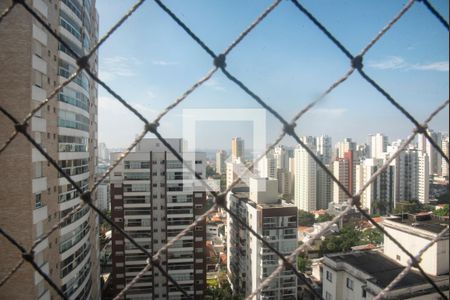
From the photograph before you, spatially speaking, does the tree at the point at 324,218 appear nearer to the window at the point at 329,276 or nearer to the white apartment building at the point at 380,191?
the white apartment building at the point at 380,191

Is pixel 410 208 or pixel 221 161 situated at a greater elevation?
pixel 221 161

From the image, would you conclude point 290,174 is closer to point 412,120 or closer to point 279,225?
point 279,225

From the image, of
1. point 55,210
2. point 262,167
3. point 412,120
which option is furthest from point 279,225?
point 262,167

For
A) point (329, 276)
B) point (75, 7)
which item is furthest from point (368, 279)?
point (75, 7)

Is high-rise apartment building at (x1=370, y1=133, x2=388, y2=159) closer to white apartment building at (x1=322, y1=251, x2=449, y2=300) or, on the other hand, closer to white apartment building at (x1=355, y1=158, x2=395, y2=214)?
white apartment building at (x1=355, y1=158, x2=395, y2=214)

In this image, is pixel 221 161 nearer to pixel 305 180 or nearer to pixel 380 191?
pixel 305 180

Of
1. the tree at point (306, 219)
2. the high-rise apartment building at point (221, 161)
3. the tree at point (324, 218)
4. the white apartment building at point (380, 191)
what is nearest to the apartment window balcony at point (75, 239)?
the tree at point (324, 218)
